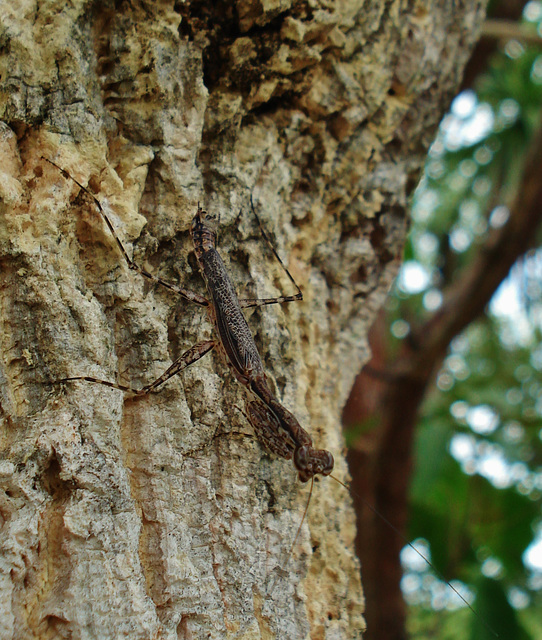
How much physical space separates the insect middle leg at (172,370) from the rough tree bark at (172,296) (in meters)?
0.03

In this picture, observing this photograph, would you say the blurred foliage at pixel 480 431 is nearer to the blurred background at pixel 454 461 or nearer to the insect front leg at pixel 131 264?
the blurred background at pixel 454 461

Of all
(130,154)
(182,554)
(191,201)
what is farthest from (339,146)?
(182,554)

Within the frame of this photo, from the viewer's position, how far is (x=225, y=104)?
2410mm

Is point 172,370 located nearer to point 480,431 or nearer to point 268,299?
point 268,299

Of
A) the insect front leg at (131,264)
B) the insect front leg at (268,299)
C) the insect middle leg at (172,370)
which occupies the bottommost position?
the insect middle leg at (172,370)

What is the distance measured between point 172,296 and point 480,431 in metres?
4.37

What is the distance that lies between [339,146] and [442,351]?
2.71m

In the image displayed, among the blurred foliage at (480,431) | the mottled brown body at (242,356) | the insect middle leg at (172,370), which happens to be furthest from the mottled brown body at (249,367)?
the blurred foliage at (480,431)

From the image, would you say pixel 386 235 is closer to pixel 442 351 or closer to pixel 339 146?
pixel 339 146

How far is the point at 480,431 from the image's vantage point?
220 inches

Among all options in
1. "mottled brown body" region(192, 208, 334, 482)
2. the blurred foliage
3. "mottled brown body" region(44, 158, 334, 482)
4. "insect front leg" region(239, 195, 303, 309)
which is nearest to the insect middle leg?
"mottled brown body" region(44, 158, 334, 482)

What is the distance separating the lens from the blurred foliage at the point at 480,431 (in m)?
5.12

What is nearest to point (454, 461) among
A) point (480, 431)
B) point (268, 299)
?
point (480, 431)

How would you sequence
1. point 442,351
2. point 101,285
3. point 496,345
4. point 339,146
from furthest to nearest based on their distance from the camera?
point 496,345
point 442,351
point 339,146
point 101,285
